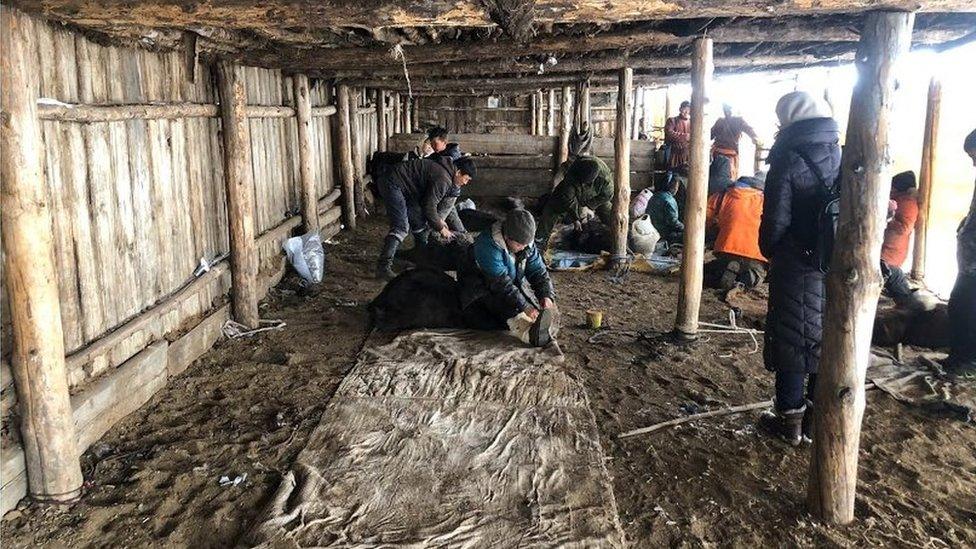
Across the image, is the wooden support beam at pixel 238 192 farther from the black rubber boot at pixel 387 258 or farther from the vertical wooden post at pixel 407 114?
the vertical wooden post at pixel 407 114

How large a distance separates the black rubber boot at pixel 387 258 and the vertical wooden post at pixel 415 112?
412 inches

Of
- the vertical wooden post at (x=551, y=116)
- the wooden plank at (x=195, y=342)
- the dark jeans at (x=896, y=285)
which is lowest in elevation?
the wooden plank at (x=195, y=342)

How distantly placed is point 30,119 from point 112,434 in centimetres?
206

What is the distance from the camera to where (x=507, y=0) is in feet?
11.7

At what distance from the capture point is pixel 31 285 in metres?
3.33

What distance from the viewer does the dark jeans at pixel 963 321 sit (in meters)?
5.09

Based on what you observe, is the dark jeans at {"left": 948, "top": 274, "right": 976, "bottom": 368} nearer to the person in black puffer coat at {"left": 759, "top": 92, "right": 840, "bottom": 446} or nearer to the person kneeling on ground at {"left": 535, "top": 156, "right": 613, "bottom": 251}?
the person in black puffer coat at {"left": 759, "top": 92, "right": 840, "bottom": 446}

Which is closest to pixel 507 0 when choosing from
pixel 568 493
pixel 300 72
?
pixel 568 493

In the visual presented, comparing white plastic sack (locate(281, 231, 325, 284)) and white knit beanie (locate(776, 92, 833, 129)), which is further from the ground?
white knit beanie (locate(776, 92, 833, 129))

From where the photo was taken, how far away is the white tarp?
11.1 ft

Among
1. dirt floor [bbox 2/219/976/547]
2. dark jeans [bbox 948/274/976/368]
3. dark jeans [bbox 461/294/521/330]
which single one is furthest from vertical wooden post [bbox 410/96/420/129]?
dark jeans [bbox 948/274/976/368]

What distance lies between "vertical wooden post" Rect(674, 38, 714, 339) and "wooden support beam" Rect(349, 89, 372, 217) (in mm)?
7144

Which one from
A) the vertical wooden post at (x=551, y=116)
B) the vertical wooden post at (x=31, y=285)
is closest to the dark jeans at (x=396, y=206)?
the vertical wooden post at (x=31, y=285)

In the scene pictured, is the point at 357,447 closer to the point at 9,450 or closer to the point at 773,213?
the point at 9,450
